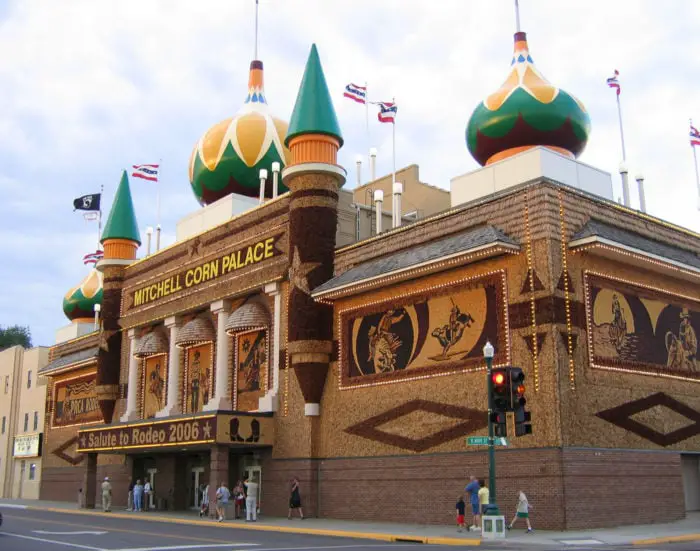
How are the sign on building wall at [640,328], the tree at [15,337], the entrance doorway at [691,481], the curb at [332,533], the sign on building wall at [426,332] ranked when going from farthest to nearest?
the tree at [15,337], the entrance doorway at [691,481], the sign on building wall at [426,332], the sign on building wall at [640,328], the curb at [332,533]

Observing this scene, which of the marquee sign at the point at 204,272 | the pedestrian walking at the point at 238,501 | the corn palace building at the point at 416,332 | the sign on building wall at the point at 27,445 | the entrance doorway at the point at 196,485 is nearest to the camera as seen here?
the corn palace building at the point at 416,332

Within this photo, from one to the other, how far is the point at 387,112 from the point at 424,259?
12667 mm

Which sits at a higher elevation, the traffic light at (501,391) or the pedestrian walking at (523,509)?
the traffic light at (501,391)

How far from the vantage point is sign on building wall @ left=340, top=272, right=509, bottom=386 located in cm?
2653

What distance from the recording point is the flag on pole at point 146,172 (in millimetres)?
48281

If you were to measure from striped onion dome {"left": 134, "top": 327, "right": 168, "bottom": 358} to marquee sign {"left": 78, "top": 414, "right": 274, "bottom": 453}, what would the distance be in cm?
518

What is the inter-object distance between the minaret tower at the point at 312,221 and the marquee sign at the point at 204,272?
1.97 metres

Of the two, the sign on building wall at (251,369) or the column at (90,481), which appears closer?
the sign on building wall at (251,369)

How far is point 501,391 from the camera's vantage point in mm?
19719

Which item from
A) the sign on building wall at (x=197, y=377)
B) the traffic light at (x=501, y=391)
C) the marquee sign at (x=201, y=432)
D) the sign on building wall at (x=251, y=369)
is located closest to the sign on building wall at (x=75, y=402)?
the sign on building wall at (x=197, y=377)

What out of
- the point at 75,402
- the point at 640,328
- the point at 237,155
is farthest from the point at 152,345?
the point at 640,328

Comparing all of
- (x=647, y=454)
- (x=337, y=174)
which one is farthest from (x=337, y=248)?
(x=647, y=454)

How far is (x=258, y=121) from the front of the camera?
41969mm

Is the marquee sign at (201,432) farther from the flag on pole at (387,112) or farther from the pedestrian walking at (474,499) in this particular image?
the flag on pole at (387,112)
